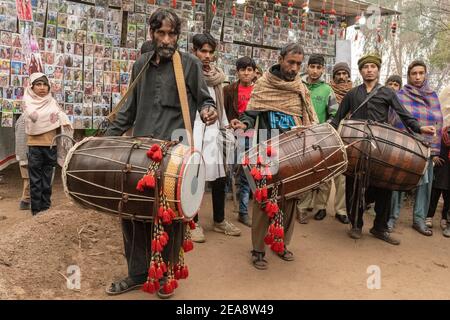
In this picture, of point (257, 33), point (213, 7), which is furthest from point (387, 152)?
point (257, 33)

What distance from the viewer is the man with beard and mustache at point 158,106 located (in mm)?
2658

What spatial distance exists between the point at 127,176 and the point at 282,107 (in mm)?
1558

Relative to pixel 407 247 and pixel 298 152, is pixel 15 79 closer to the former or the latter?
pixel 298 152

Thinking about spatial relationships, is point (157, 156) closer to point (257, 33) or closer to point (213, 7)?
point (213, 7)

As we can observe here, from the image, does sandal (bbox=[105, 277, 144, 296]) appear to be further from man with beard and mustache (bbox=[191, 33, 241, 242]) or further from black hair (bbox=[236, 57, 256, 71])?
black hair (bbox=[236, 57, 256, 71])

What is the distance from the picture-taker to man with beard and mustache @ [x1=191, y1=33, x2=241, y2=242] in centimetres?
378

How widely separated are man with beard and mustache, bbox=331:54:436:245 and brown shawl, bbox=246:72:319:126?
76cm

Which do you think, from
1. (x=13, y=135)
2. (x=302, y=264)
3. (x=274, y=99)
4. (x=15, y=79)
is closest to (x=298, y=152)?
(x=274, y=99)

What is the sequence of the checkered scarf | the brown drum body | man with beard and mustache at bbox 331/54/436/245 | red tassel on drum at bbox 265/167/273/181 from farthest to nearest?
the checkered scarf, man with beard and mustache at bbox 331/54/436/245, the brown drum body, red tassel on drum at bbox 265/167/273/181

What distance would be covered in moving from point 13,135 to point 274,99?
369 cm

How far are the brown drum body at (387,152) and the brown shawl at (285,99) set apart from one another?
0.43 m

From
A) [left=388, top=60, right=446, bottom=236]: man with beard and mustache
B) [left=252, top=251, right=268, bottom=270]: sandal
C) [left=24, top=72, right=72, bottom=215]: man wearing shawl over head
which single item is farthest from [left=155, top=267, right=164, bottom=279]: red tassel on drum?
[left=388, top=60, right=446, bottom=236]: man with beard and mustache

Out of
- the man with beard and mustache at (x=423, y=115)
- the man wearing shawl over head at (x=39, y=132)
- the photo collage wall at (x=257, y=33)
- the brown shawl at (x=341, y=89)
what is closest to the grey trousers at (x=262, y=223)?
the man with beard and mustache at (x=423, y=115)

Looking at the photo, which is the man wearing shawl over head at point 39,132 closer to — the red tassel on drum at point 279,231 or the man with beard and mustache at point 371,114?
the red tassel on drum at point 279,231
